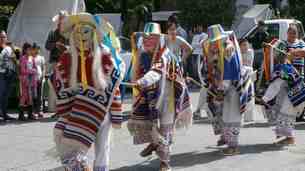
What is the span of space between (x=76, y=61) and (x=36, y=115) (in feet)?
20.9

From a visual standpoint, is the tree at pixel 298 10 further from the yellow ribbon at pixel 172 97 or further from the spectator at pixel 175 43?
the yellow ribbon at pixel 172 97

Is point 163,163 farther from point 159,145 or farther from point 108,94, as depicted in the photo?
point 108,94

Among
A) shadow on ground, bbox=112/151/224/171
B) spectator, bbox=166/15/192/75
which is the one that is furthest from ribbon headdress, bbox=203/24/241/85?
shadow on ground, bbox=112/151/224/171

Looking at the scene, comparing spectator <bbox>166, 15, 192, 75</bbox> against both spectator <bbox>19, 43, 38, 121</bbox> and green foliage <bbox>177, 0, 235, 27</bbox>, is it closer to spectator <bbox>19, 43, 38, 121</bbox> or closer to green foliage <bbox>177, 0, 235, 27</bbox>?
spectator <bbox>19, 43, 38, 121</bbox>

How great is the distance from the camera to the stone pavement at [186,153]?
7434 mm

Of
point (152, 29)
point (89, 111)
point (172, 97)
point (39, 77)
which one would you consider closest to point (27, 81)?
point (39, 77)

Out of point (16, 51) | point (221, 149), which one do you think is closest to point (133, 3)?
point (16, 51)

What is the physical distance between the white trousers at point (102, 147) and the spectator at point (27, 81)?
5925 mm

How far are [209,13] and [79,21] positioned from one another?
17915mm

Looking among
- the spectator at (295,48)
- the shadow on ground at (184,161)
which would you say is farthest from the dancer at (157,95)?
the spectator at (295,48)

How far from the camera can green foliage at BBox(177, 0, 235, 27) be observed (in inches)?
922

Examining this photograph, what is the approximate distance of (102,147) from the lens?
5.91 metres

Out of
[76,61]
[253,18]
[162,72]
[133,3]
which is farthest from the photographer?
[133,3]

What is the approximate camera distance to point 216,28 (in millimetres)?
7984
